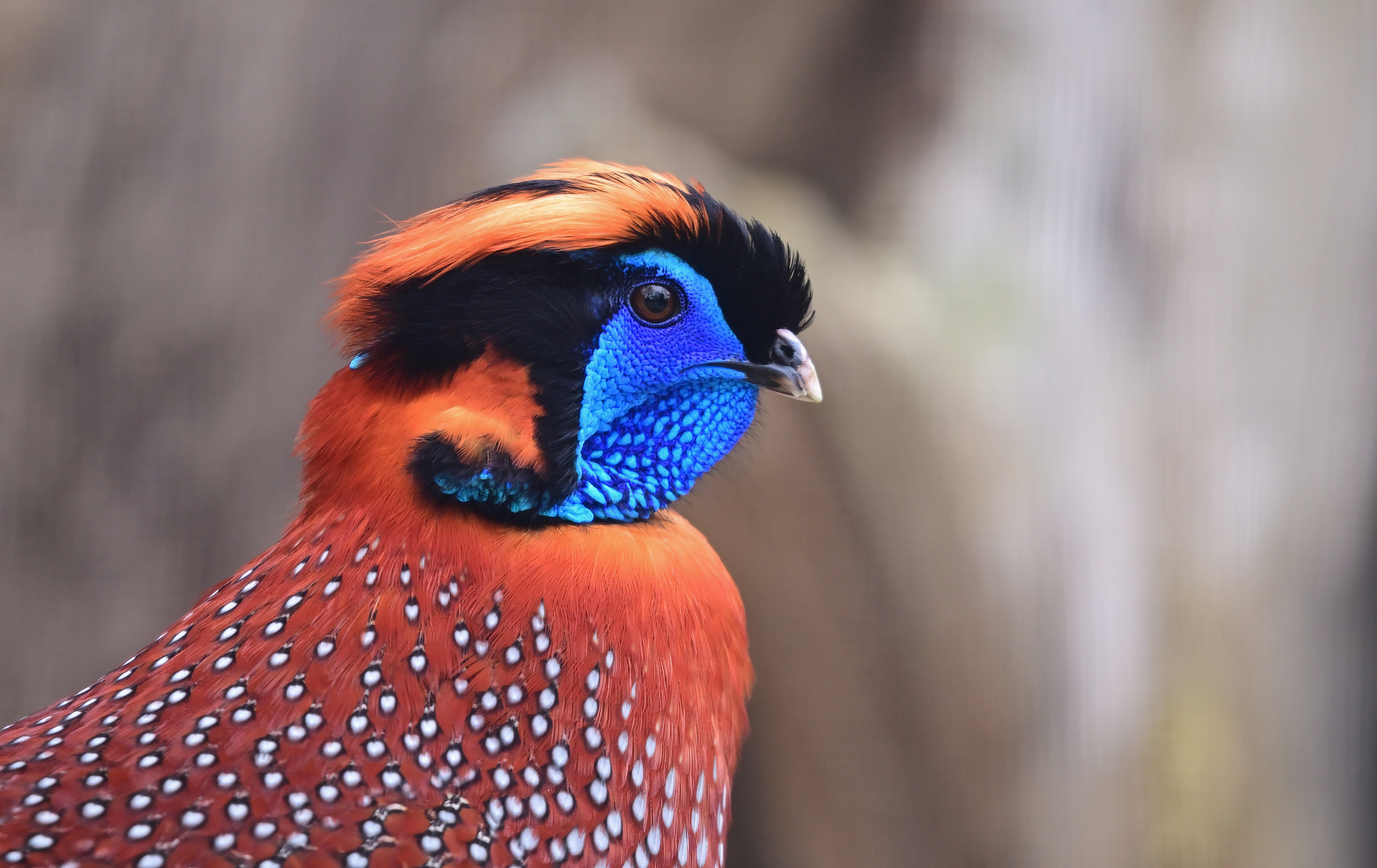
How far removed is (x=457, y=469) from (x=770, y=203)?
2.66ft

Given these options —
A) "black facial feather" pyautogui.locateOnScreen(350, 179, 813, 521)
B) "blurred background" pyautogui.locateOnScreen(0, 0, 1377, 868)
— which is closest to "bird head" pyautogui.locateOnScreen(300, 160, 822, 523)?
"black facial feather" pyautogui.locateOnScreen(350, 179, 813, 521)

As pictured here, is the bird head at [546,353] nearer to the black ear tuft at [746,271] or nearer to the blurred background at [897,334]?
the black ear tuft at [746,271]

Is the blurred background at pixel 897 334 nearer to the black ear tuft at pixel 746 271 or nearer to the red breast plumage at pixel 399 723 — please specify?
the black ear tuft at pixel 746 271

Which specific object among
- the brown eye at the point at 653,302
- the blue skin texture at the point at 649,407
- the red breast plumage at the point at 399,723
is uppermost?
the brown eye at the point at 653,302

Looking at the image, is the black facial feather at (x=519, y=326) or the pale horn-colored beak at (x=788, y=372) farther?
the pale horn-colored beak at (x=788, y=372)

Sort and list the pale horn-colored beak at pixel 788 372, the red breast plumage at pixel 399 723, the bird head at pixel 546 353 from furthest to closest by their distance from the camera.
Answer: the pale horn-colored beak at pixel 788 372 < the bird head at pixel 546 353 < the red breast plumage at pixel 399 723

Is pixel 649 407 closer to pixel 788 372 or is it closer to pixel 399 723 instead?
pixel 788 372

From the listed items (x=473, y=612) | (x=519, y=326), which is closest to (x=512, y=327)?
(x=519, y=326)

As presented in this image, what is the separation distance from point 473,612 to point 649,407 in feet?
0.88

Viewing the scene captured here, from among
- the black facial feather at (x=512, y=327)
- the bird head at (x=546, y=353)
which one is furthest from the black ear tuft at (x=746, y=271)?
the black facial feather at (x=512, y=327)

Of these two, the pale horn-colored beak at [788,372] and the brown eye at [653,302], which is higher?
the brown eye at [653,302]

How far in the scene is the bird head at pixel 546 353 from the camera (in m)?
0.84

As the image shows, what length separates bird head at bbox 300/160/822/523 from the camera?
0.84 meters

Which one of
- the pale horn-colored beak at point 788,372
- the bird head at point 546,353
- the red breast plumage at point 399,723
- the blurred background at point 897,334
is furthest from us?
the blurred background at point 897,334
